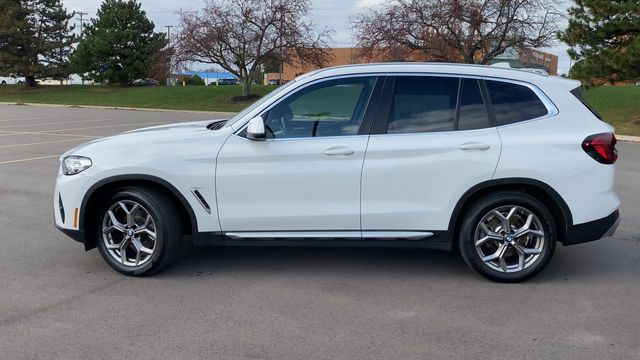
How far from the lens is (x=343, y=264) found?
534 cm

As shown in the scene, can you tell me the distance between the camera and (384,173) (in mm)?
4676

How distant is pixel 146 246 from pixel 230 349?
5.63 feet

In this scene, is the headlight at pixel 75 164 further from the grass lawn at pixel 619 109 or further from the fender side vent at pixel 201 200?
the grass lawn at pixel 619 109

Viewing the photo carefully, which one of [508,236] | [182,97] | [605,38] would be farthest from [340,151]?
[182,97]

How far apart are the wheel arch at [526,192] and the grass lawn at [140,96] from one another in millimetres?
30679

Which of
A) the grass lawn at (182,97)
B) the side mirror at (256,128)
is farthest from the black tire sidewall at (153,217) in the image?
the grass lawn at (182,97)

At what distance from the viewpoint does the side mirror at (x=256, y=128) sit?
15.1 feet

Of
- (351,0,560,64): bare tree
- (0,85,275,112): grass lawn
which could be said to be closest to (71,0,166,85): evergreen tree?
(0,85,275,112): grass lawn

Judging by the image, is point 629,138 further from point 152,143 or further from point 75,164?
point 75,164

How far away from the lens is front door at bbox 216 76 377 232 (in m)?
4.69

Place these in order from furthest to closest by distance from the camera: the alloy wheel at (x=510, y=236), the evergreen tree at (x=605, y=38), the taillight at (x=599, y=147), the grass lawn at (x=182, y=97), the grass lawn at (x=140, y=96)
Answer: the grass lawn at (x=140, y=96) → the grass lawn at (x=182, y=97) → the evergreen tree at (x=605, y=38) → the alloy wheel at (x=510, y=236) → the taillight at (x=599, y=147)

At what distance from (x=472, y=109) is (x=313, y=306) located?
2039 millimetres

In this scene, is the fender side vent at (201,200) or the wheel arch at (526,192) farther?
the fender side vent at (201,200)

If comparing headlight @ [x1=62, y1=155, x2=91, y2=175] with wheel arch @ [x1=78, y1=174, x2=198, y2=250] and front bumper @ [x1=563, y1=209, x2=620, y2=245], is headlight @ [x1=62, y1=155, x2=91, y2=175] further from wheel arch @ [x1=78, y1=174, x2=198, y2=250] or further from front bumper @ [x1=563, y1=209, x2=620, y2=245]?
front bumper @ [x1=563, y1=209, x2=620, y2=245]
